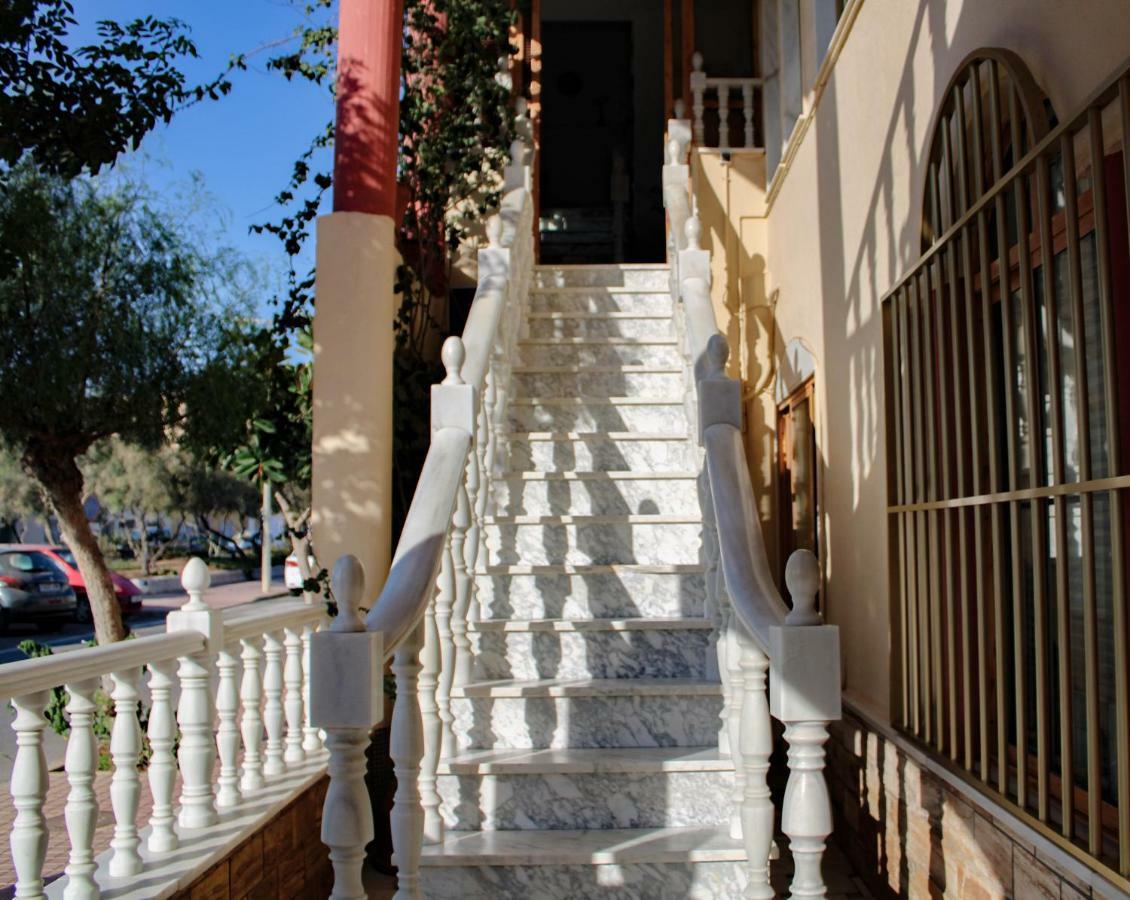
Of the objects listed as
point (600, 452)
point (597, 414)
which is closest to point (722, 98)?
point (597, 414)

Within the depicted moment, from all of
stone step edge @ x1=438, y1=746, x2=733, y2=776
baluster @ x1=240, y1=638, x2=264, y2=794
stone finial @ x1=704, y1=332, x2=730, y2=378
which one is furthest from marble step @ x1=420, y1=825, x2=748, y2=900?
stone finial @ x1=704, y1=332, x2=730, y2=378

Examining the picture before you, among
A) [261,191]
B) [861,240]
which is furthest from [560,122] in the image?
[861,240]

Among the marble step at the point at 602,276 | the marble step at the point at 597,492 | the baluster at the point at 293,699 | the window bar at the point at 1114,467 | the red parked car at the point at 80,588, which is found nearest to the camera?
the window bar at the point at 1114,467

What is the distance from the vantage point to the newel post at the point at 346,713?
2020 mm

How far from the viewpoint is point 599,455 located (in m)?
4.92

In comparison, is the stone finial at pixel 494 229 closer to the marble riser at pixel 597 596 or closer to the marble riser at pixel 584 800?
the marble riser at pixel 597 596

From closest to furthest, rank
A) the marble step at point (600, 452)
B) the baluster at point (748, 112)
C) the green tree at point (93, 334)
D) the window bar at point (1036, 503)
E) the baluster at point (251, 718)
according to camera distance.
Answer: the window bar at point (1036, 503), the baluster at point (251, 718), the marble step at point (600, 452), the green tree at point (93, 334), the baluster at point (748, 112)

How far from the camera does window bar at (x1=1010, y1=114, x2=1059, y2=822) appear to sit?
7.11 ft

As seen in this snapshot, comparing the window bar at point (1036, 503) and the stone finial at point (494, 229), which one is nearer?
the window bar at point (1036, 503)

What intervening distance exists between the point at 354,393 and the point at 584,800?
2036mm

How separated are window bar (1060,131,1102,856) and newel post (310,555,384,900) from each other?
1390mm

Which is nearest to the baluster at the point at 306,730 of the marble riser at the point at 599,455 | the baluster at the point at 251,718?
the baluster at the point at 251,718

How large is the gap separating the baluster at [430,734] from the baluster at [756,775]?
91 centimetres

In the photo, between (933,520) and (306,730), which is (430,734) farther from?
(933,520)
